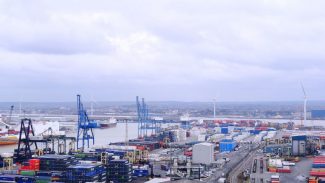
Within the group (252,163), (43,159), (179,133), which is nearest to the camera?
(43,159)

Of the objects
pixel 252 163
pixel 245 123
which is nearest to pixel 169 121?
pixel 245 123

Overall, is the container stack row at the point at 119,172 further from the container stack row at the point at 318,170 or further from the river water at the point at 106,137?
the river water at the point at 106,137

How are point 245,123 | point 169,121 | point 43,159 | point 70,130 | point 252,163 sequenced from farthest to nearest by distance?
point 169,121 → point 245,123 → point 70,130 → point 252,163 → point 43,159

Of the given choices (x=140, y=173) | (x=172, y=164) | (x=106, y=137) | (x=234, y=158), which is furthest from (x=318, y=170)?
(x=106, y=137)

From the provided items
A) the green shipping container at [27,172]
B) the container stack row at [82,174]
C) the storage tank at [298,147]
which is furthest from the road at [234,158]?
the green shipping container at [27,172]

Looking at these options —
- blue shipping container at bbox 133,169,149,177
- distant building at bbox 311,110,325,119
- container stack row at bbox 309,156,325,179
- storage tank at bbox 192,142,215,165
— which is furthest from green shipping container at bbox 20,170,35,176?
distant building at bbox 311,110,325,119

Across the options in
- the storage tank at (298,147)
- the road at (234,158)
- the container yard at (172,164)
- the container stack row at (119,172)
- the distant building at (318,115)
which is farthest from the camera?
the distant building at (318,115)

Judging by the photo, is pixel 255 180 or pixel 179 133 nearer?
pixel 255 180

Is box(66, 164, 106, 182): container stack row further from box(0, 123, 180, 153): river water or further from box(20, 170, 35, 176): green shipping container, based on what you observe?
box(0, 123, 180, 153): river water

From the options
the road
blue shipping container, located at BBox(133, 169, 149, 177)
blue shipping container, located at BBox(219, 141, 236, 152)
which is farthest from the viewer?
blue shipping container, located at BBox(219, 141, 236, 152)

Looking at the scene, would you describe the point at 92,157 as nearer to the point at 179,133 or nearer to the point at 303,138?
the point at 303,138

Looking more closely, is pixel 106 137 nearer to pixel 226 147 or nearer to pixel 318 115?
pixel 226 147
